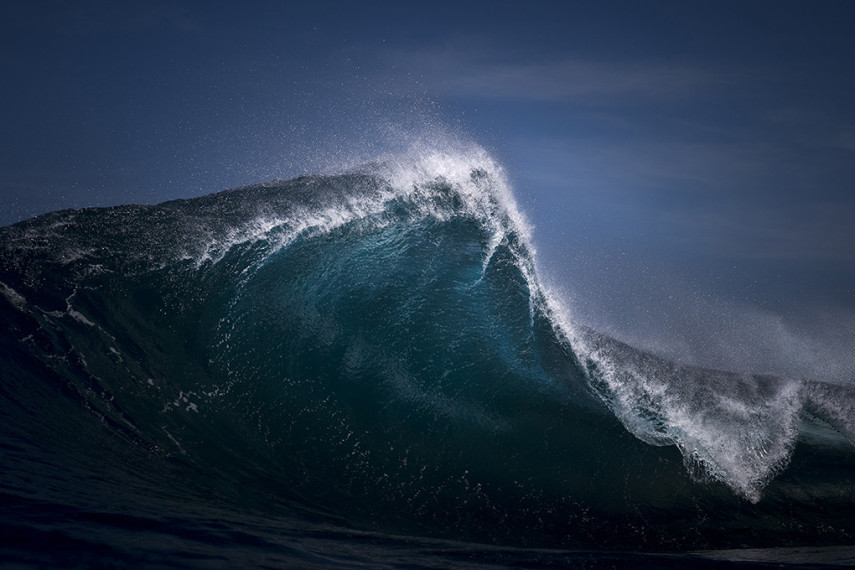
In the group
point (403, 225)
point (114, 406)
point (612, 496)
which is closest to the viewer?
point (114, 406)

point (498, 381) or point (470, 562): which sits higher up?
point (498, 381)

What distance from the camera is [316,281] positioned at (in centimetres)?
644

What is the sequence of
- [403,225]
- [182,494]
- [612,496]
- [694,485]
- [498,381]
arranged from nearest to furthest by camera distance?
[182,494], [612,496], [694,485], [498,381], [403,225]

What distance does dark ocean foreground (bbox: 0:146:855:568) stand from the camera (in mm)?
3119

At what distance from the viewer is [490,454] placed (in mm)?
5113

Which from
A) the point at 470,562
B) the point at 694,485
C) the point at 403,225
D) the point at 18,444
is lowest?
the point at 18,444

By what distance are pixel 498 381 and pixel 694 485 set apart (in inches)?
84.5

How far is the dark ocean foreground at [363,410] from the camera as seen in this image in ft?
10.2

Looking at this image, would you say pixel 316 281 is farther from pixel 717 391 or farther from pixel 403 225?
pixel 717 391

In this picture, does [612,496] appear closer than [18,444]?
No

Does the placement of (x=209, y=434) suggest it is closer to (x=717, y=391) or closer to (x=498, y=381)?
(x=498, y=381)

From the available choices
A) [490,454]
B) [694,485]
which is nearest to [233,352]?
[490,454]

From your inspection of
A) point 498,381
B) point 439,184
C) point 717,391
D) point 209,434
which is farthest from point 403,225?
point 717,391

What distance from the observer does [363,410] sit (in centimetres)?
526
